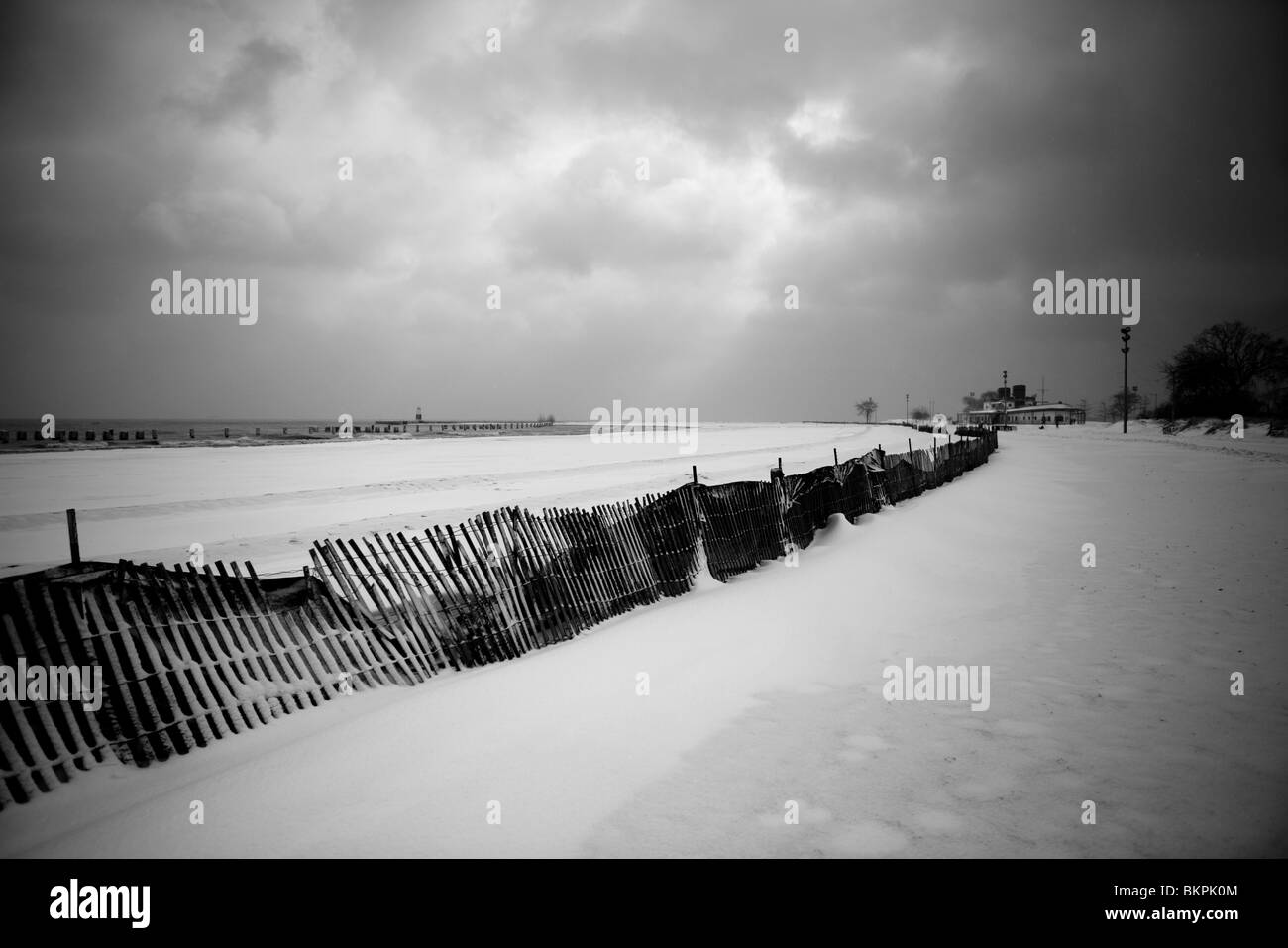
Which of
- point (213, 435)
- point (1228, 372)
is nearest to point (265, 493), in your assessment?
point (213, 435)

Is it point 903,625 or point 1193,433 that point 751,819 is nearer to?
point 903,625

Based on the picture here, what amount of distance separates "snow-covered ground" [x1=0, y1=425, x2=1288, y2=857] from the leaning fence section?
8.7 inches

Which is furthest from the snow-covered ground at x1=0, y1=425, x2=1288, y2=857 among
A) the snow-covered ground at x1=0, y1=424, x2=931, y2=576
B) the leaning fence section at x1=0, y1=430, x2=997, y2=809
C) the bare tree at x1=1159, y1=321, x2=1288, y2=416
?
the bare tree at x1=1159, y1=321, x2=1288, y2=416

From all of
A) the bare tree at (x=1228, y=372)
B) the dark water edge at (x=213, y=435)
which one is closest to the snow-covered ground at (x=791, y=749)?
the dark water edge at (x=213, y=435)

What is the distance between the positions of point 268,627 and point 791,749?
4.04 metres

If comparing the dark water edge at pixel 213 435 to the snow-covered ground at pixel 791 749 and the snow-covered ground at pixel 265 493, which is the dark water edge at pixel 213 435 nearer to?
the snow-covered ground at pixel 265 493

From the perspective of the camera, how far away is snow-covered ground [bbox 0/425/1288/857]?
3010mm

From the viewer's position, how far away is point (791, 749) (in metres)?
3.89

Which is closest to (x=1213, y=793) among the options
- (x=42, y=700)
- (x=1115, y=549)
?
(x=42, y=700)

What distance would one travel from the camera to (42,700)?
3.35 m

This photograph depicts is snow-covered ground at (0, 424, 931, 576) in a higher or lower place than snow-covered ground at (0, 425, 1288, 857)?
higher

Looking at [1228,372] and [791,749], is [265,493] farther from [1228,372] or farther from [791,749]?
[1228,372]

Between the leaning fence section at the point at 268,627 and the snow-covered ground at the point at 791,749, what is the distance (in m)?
0.22

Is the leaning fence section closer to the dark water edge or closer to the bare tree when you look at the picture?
the dark water edge
